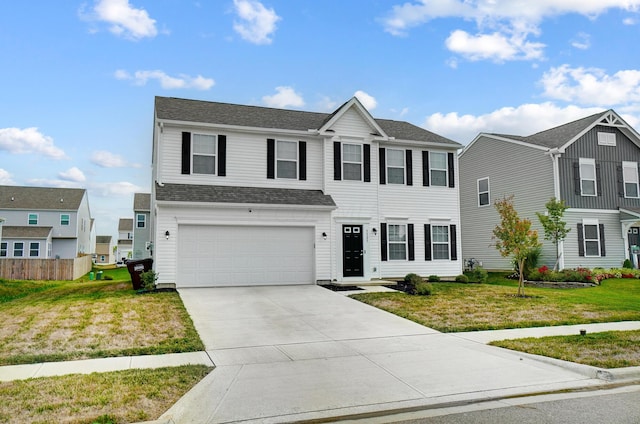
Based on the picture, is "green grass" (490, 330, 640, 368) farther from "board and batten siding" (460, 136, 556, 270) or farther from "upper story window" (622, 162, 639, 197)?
"upper story window" (622, 162, 639, 197)

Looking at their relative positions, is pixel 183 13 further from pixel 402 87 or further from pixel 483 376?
pixel 483 376

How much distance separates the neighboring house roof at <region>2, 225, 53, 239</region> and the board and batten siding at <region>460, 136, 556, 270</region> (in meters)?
36.4

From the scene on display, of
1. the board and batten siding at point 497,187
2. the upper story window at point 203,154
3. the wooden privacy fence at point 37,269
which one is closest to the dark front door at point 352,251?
the upper story window at point 203,154

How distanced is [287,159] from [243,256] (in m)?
4.35

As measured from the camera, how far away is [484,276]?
19.3 metres

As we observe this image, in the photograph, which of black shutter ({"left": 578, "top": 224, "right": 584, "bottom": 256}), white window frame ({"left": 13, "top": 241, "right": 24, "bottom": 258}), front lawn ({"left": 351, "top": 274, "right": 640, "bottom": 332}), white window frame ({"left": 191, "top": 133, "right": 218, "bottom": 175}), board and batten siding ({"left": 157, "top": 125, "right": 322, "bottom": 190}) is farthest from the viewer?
white window frame ({"left": 13, "top": 241, "right": 24, "bottom": 258})

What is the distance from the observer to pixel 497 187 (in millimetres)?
26094

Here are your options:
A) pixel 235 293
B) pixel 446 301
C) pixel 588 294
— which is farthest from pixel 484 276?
pixel 235 293

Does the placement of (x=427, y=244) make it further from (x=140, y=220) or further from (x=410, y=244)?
→ (x=140, y=220)

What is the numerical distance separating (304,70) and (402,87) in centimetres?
401

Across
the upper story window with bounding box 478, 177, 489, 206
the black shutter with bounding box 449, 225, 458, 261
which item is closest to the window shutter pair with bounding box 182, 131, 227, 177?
the black shutter with bounding box 449, 225, 458, 261

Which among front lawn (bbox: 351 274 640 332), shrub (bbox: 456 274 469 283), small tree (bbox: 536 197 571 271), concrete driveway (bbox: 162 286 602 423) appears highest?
small tree (bbox: 536 197 571 271)

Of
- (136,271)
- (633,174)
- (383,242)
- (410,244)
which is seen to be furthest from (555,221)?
(136,271)

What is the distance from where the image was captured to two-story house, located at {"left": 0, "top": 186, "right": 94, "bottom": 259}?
4097 cm
